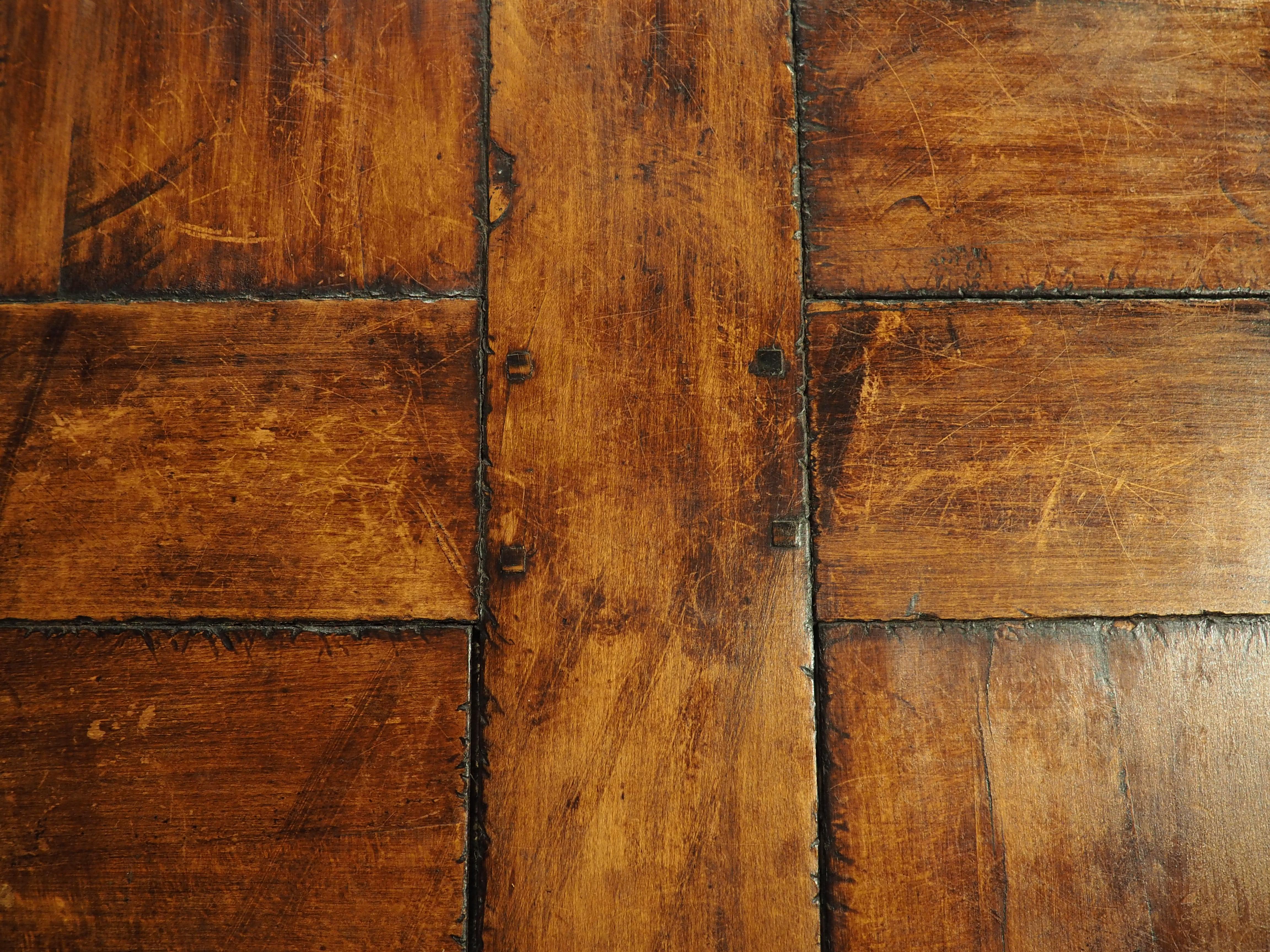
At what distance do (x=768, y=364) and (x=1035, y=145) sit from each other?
346 millimetres

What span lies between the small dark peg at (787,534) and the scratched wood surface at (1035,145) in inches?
8.9

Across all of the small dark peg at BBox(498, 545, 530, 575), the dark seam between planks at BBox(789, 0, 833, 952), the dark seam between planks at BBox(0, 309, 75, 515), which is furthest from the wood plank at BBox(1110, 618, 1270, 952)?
the dark seam between planks at BBox(0, 309, 75, 515)

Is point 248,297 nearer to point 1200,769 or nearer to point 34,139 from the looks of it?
point 34,139

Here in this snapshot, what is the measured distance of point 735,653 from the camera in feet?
2.21

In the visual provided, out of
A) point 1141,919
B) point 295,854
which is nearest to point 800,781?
point 1141,919

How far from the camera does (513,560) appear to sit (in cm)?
67

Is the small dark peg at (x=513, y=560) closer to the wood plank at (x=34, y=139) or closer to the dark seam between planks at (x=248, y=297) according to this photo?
the dark seam between planks at (x=248, y=297)

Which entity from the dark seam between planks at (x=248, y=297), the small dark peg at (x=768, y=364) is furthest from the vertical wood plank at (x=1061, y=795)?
the dark seam between planks at (x=248, y=297)

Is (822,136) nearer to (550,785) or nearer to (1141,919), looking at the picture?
(550,785)

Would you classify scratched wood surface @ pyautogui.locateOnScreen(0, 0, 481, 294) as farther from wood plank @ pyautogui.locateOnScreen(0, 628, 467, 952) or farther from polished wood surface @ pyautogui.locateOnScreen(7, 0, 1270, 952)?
wood plank @ pyautogui.locateOnScreen(0, 628, 467, 952)

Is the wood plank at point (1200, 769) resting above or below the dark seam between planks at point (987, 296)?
below

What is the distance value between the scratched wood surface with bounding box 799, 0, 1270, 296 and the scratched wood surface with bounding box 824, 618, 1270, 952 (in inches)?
13.4

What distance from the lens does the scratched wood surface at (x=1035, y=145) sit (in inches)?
28.5

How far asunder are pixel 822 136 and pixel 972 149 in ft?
0.48
